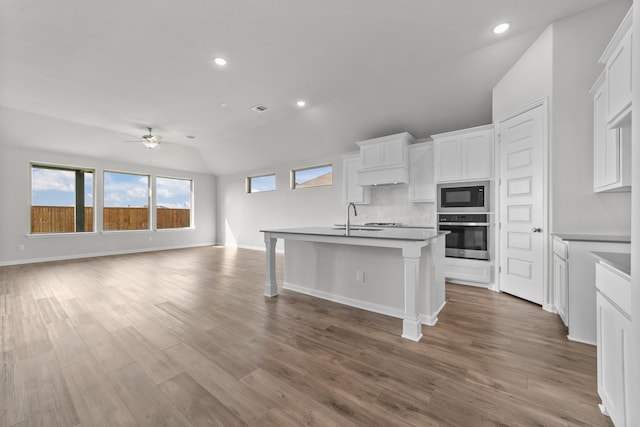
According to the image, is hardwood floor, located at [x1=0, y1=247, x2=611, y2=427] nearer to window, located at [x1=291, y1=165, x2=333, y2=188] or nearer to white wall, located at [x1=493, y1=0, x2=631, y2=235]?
white wall, located at [x1=493, y1=0, x2=631, y2=235]

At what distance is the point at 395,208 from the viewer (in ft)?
17.4

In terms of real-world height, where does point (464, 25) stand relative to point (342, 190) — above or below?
above

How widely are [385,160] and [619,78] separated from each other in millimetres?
3114

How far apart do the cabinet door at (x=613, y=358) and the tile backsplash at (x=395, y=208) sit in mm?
3562

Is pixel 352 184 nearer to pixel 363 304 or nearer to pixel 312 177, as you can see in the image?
pixel 312 177

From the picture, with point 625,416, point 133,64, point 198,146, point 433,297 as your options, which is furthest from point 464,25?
point 198,146

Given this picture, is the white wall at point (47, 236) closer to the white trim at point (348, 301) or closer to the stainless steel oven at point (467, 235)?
the white trim at point (348, 301)

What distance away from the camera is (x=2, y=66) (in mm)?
3303

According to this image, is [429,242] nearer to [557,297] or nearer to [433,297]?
[433,297]

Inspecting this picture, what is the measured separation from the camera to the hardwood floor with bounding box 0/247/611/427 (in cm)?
138

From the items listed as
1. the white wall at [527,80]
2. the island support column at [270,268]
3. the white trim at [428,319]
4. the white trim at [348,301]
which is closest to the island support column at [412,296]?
the white trim at [428,319]

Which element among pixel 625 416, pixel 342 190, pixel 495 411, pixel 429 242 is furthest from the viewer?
pixel 342 190

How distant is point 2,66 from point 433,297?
20.4 ft

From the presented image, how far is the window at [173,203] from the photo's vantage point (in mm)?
7939
